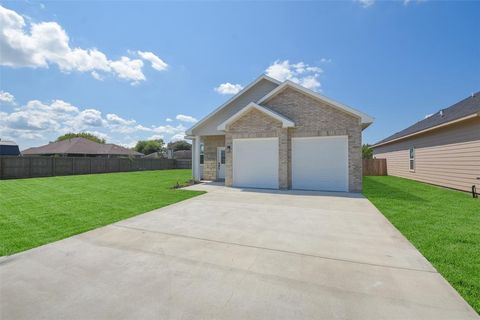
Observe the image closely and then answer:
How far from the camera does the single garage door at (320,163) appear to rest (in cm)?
1065

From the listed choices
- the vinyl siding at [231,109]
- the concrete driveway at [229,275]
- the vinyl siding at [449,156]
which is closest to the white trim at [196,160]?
the vinyl siding at [231,109]

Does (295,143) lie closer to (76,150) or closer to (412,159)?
(412,159)

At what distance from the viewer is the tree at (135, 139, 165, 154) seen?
2731 inches

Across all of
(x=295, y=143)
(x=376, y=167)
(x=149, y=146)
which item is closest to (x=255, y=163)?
(x=295, y=143)

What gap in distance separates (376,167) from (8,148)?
4480 centimetres

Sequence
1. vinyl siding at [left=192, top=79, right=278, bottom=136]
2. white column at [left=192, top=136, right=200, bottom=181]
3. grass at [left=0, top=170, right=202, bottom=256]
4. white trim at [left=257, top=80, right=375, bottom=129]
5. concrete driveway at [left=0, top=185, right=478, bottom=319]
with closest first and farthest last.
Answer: concrete driveway at [left=0, top=185, right=478, bottom=319] → grass at [left=0, top=170, right=202, bottom=256] → white trim at [left=257, top=80, right=375, bottom=129] → vinyl siding at [left=192, top=79, right=278, bottom=136] → white column at [left=192, top=136, right=200, bottom=181]

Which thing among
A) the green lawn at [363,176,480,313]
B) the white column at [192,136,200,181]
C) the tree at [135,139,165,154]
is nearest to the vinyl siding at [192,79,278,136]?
the white column at [192,136,200,181]

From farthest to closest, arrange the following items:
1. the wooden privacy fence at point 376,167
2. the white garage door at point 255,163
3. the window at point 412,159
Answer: the wooden privacy fence at point 376,167
the window at point 412,159
the white garage door at point 255,163

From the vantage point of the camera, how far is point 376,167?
69.7 feet

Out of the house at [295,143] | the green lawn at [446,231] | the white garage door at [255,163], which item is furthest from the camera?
the white garage door at [255,163]

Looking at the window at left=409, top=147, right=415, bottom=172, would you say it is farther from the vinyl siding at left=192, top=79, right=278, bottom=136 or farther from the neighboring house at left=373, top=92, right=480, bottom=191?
the vinyl siding at left=192, top=79, right=278, bottom=136

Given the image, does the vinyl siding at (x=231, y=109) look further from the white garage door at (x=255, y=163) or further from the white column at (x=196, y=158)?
the white garage door at (x=255, y=163)

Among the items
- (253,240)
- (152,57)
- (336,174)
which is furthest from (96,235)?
(152,57)

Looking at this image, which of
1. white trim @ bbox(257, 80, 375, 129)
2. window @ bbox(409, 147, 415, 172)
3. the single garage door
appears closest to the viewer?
white trim @ bbox(257, 80, 375, 129)
